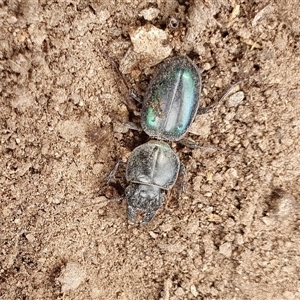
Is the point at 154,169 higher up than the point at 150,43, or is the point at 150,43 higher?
the point at 150,43

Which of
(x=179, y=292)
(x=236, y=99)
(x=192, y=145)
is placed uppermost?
(x=236, y=99)

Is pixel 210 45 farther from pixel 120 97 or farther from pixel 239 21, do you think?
pixel 120 97

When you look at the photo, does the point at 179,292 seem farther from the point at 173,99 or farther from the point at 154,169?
the point at 173,99

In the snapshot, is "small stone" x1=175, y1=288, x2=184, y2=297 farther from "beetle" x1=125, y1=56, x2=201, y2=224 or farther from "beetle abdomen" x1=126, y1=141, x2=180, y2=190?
"beetle abdomen" x1=126, y1=141, x2=180, y2=190

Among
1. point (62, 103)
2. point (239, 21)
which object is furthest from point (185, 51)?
point (62, 103)

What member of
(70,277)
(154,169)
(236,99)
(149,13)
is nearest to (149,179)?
(154,169)
